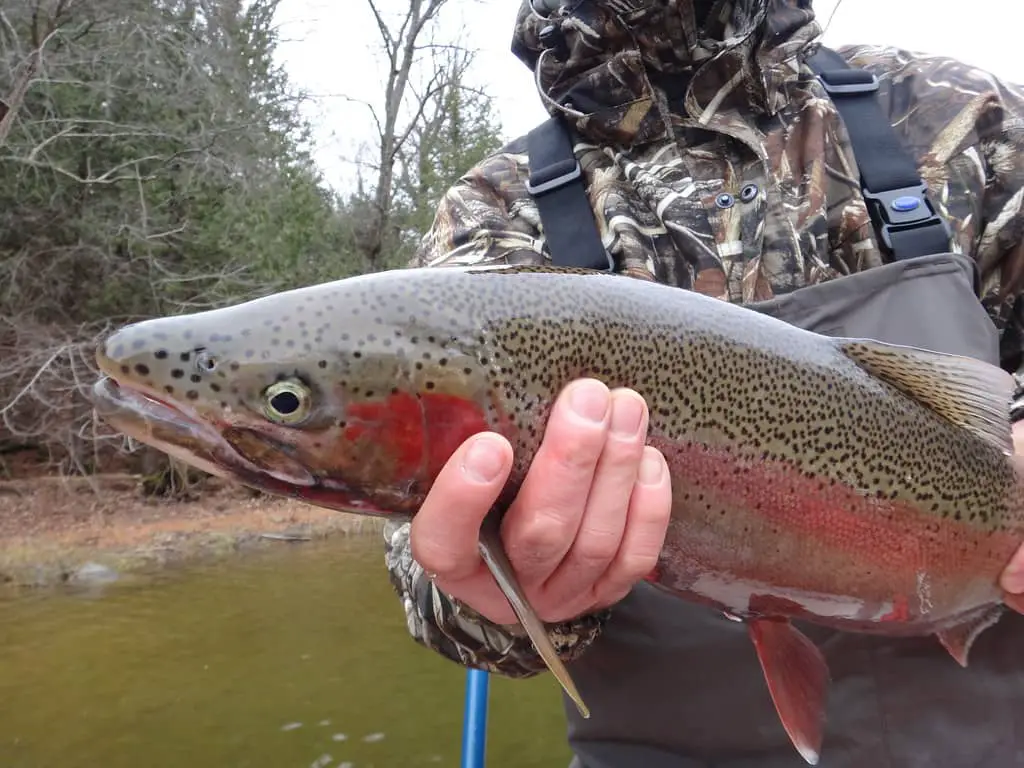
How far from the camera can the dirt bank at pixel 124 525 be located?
36.0ft

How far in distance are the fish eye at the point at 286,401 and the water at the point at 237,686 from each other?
5.64m

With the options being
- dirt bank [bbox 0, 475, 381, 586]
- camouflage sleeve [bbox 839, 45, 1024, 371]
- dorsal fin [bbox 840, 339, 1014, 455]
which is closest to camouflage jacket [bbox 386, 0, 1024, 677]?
camouflage sleeve [bbox 839, 45, 1024, 371]

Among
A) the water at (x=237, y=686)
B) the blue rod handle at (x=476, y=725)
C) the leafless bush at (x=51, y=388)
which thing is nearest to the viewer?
the blue rod handle at (x=476, y=725)

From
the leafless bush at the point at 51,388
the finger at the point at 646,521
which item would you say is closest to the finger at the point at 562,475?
the finger at the point at 646,521

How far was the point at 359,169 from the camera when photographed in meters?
22.3

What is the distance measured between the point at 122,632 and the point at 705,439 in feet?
28.9

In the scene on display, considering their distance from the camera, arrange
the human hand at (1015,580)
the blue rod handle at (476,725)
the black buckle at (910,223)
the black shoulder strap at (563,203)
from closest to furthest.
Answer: the human hand at (1015,580) → the black buckle at (910,223) → the black shoulder strap at (563,203) → the blue rod handle at (476,725)

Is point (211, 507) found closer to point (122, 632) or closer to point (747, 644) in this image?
point (122, 632)

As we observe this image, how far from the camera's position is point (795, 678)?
5.96 ft

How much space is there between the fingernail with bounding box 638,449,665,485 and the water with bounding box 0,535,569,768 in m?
5.55

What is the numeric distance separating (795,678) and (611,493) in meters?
0.65

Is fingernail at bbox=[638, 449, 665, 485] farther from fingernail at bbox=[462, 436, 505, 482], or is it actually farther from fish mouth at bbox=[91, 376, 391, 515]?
fish mouth at bbox=[91, 376, 391, 515]

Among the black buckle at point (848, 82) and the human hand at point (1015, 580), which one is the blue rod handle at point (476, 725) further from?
the black buckle at point (848, 82)

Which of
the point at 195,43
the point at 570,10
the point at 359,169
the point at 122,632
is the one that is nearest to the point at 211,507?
the point at 122,632
